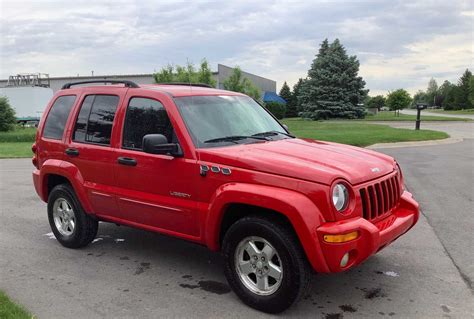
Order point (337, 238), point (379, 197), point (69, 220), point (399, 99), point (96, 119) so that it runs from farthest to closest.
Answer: point (399, 99), point (69, 220), point (96, 119), point (379, 197), point (337, 238)

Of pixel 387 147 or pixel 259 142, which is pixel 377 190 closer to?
pixel 259 142

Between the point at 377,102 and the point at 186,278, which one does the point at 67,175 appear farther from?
the point at 377,102

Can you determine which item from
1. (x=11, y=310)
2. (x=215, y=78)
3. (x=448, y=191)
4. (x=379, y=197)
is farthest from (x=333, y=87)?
(x=11, y=310)

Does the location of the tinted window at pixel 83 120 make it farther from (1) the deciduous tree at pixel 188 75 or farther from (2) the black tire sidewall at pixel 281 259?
(1) the deciduous tree at pixel 188 75

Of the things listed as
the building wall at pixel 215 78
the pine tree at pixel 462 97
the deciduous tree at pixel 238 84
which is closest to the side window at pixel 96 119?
the deciduous tree at pixel 238 84

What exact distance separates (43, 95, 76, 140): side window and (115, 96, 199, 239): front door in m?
1.20

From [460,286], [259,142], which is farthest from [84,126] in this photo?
[460,286]

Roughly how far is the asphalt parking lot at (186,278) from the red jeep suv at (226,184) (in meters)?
0.40

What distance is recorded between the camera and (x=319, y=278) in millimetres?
4836

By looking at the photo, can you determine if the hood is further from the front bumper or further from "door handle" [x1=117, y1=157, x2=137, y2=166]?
"door handle" [x1=117, y1=157, x2=137, y2=166]

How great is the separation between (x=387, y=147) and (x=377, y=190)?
13.5 m

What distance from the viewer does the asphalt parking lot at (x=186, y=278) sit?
4.10 meters

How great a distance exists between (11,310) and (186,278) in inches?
63.9

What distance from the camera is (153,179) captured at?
4.72 m
